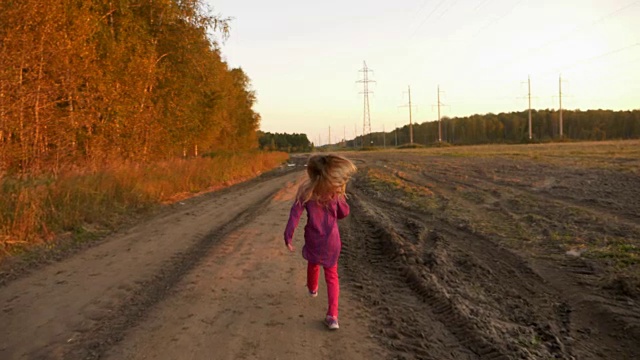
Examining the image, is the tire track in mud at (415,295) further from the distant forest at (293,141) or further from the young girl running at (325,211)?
the distant forest at (293,141)

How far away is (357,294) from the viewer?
17.4 feet

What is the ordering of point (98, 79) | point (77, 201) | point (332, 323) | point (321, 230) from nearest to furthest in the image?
point (332, 323)
point (321, 230)
point (77, 201)
point (98, 79)

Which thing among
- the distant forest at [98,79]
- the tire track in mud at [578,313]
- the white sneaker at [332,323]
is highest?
the distant forest at [98,79]

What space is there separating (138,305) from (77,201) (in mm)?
5901

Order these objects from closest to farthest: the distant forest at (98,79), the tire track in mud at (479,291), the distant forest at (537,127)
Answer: the tire track in mud at (479,291), the distant forest at (98,79), the distant forest at (537,127)

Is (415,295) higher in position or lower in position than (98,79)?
lower

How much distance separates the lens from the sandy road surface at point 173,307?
3830 millimetres

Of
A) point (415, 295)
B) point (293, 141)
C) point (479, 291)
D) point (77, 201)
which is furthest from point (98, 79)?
point (293, 141)

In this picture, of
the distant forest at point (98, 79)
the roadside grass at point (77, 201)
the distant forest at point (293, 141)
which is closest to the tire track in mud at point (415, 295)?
the roadside grass at point (77, 201)

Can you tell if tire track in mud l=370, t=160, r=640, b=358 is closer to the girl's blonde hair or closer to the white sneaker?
the white sneaker

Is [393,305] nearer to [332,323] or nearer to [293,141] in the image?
[332,323]

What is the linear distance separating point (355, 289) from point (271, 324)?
1451 millimetres

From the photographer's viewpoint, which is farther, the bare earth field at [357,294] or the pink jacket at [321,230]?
the pink jacket at [321,230]

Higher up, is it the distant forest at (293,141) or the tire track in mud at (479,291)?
the distant forest at (293,141)
